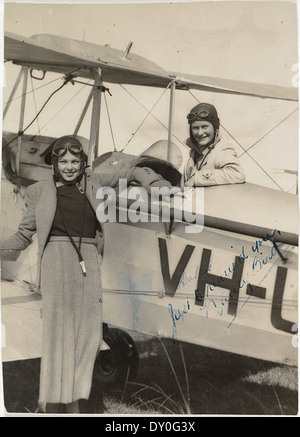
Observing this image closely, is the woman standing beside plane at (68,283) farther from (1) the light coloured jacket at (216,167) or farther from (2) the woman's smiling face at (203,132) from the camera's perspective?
(2) the woman's smiling face at (203,132)

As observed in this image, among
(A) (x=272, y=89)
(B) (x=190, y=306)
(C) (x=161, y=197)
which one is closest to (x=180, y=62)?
(A) (x=272, y=89)

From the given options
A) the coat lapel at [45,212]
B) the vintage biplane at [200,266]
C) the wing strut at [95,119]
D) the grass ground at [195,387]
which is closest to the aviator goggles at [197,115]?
the vintage biplane at [200,266]

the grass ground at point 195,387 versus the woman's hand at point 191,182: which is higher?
the woman's hand at point 191,182

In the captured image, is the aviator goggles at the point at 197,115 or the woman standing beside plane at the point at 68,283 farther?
the aviator goggles at the point at 197,115

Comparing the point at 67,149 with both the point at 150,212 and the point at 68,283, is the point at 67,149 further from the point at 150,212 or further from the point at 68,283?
the point at 68,283

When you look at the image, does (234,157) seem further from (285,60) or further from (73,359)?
(73,359)
